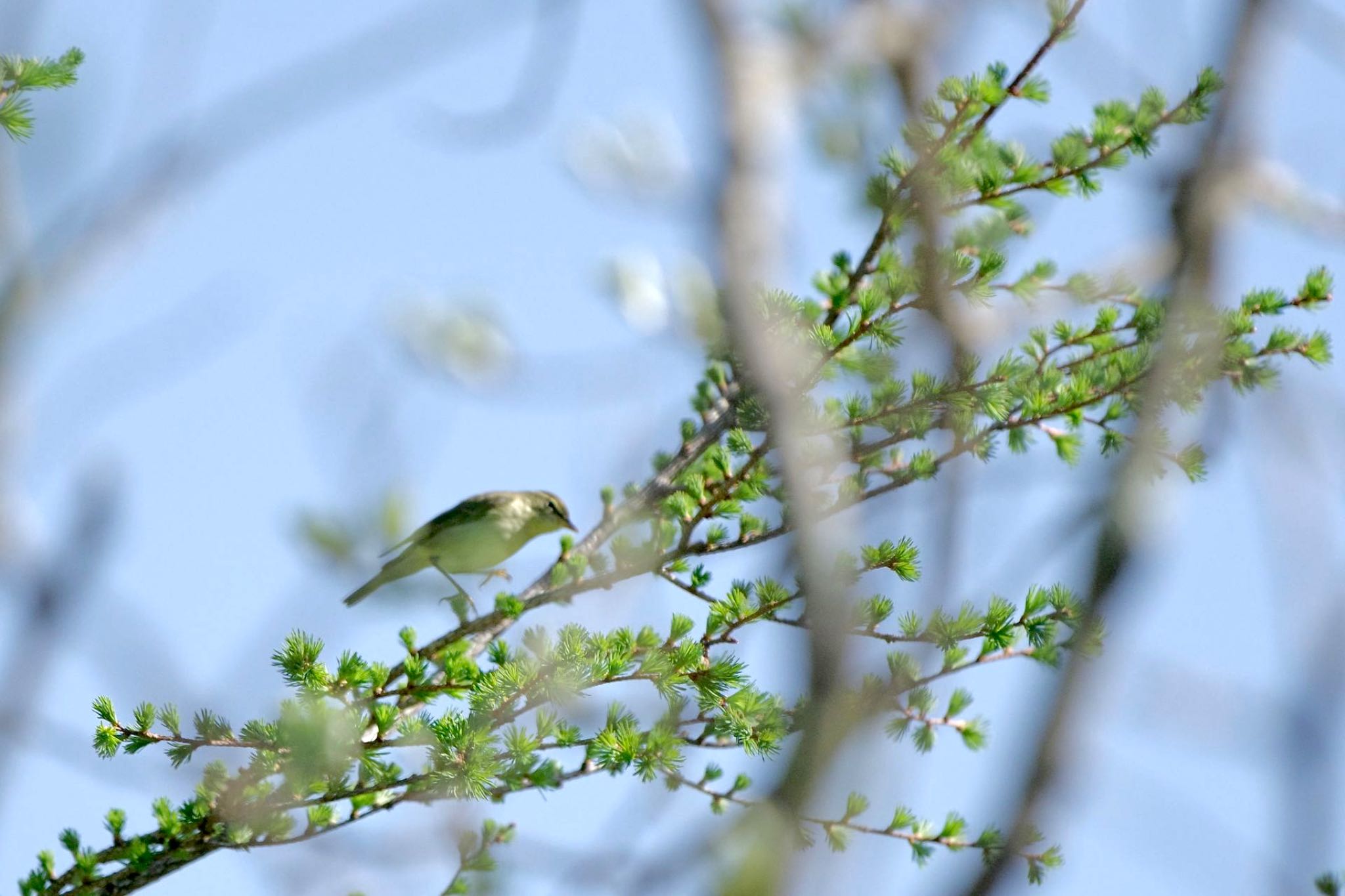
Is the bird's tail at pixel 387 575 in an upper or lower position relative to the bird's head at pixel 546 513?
lower

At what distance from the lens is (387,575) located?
5922 millimetres

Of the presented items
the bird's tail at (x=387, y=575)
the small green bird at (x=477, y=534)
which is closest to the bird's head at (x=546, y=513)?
the small green bird at (x=477, y=534)

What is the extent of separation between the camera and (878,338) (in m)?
3.48

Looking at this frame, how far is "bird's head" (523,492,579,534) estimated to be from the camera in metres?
6.56

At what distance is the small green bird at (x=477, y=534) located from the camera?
5867mm

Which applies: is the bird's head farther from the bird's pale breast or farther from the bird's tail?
the bird's tail

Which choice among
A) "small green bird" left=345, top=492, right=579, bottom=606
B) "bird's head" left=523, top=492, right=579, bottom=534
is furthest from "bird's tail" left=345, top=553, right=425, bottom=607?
"bird's head" left=523, top=492, right=579, bottom=534

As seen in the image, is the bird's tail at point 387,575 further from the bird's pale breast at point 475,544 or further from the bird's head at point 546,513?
the bird's head at point 546,513

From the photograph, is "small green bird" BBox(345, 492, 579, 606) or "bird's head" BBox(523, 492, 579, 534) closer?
"small green bird" BBox(345, 492, 579, 606)

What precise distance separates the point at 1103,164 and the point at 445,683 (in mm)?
2288

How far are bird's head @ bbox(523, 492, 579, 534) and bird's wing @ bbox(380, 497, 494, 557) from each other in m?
0.27

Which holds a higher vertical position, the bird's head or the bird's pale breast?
the bird's head

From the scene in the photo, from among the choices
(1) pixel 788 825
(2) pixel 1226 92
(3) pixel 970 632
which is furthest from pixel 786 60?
(1) pixel 788 825

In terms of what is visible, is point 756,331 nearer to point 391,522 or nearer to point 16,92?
point 16,92
